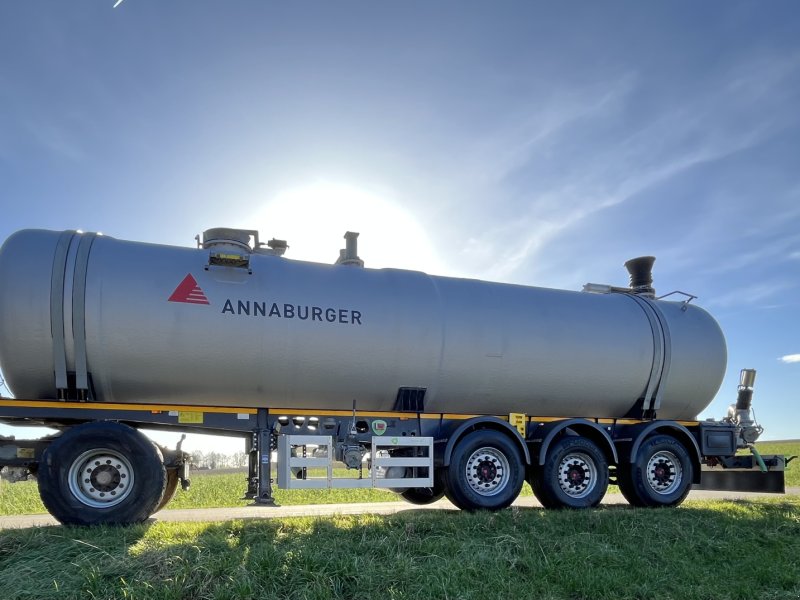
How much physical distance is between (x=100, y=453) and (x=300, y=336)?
2.90 m

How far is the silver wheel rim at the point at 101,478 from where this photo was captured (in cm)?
832

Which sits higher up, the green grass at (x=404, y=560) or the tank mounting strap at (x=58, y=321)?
the tank mounting strap at (x=58, y=321)

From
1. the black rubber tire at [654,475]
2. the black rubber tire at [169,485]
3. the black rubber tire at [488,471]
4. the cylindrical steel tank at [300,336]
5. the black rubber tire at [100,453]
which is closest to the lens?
the black rubber tire at [100,453]

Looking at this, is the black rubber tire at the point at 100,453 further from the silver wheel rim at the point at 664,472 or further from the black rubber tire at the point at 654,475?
the silver wheel rim at the point at 664,472

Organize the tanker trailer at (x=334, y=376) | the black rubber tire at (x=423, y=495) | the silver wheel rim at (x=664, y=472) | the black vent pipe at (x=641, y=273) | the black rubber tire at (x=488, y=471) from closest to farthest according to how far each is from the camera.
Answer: the tanker trailer at (x=334, y=376)
the black rubber tire at (x=488, y=471)
the silver wheel rim at (x=664, y=472)
the black rubber tire at (x=423, y=495)
the black vent pipe at (x=641, y=273)

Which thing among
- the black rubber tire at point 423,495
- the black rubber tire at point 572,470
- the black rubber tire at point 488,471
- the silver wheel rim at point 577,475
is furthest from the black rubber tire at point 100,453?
the silver wheel rim at point 577,475

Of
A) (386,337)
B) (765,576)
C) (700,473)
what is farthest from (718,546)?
(386,337)

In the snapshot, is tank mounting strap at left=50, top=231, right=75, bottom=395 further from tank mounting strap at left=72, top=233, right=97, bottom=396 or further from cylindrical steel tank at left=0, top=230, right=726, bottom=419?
tank mounting strap at left=72, top=233, right=97, bottom=396

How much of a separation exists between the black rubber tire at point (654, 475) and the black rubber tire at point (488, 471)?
225 cm

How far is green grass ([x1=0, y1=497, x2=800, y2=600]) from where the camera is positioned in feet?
21.2

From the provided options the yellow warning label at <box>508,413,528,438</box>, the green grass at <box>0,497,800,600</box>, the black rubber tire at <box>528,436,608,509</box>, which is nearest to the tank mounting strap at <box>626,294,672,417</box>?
the black rubber tire at <box>528,436,608,509</box>

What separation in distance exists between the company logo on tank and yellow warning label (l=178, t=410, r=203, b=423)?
140cm

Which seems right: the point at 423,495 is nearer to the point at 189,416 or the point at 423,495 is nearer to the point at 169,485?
the point at 169,485

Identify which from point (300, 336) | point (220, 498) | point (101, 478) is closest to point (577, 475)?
point (300, 336)
